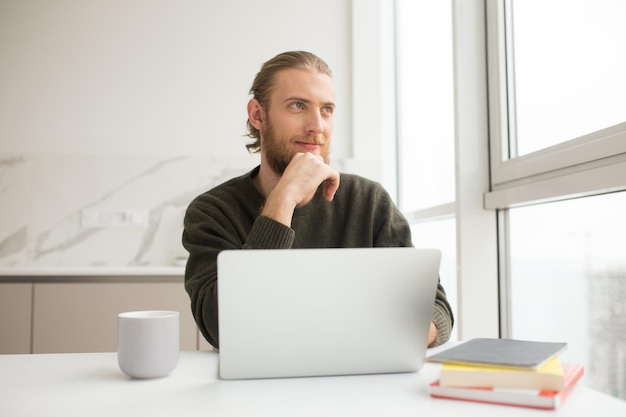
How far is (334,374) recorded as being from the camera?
0.86 meters

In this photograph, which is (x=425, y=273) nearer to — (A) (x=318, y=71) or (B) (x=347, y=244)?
(B) (x=347, y=244)

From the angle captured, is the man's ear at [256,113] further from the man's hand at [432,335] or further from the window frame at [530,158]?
the man's hand at [432,335]

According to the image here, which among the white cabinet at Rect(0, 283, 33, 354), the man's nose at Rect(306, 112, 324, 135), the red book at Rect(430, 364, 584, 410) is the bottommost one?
the white cabinet at Rect(0, 283, 33, 354)

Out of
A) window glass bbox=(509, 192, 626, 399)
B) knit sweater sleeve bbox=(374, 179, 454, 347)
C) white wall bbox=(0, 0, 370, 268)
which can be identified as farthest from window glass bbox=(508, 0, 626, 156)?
white wall bbox=(0, 0, 370, 268)

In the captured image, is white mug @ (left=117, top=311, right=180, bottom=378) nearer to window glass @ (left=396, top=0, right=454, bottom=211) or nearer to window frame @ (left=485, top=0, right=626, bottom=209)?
window frame @ (left=485, top=0, right=626, bottom=209)

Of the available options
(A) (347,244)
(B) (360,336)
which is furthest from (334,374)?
(A) (347,244)

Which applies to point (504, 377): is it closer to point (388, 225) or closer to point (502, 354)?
point (502, 354)

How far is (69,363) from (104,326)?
1.68 m

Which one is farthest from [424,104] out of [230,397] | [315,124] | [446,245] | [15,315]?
[230,397]

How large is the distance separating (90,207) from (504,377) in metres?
2.75

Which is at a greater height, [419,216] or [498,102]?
[498,102]

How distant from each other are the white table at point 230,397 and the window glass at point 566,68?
3.01 ft

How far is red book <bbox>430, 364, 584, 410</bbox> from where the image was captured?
0.70m

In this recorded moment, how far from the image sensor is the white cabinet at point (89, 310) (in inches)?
100
